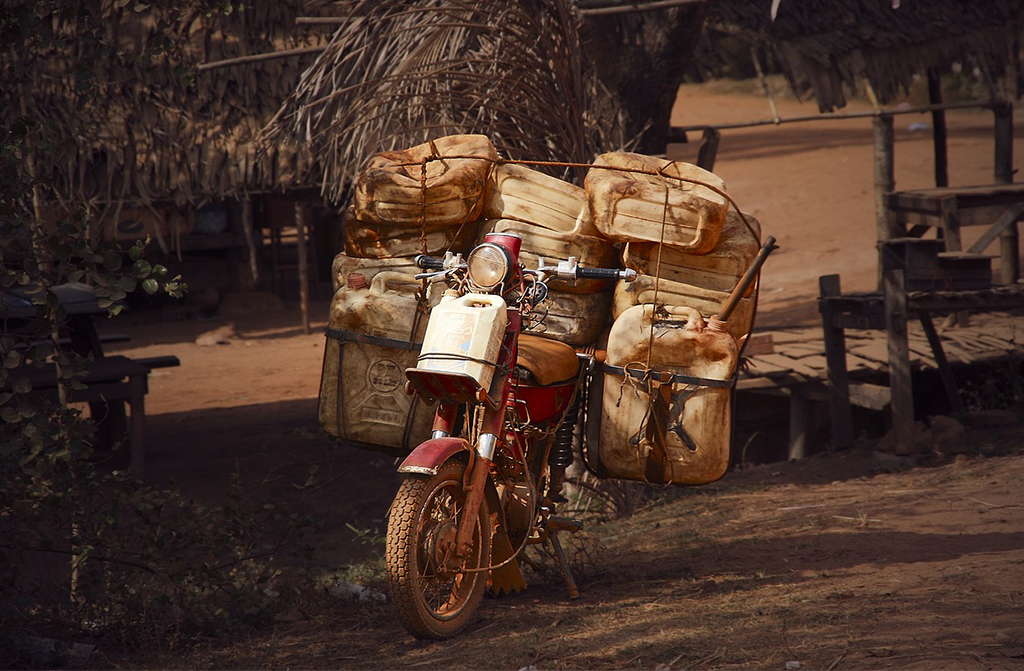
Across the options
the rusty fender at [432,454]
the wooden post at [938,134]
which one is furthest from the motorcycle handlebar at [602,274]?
the wooden post at [938,134]

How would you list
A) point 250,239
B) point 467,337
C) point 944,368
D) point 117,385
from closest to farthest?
1. point 467,337
2. point 117,385
3. point 944,368
4. point 250,239

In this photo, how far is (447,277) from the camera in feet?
11.0

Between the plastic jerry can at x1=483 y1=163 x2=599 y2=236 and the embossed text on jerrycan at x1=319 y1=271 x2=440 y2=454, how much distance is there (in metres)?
0.50

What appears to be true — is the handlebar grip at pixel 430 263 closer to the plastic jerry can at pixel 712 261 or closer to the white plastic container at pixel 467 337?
the white plastic container at pixel 467 337

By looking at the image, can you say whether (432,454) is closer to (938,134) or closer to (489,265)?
(489,265)

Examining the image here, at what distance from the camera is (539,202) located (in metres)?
4.01

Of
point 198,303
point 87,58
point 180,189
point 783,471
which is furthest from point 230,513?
point 198,303

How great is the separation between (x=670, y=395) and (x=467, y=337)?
3.24ft

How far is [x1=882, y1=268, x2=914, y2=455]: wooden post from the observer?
6492 mm

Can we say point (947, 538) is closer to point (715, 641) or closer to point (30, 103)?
point (715, 641)

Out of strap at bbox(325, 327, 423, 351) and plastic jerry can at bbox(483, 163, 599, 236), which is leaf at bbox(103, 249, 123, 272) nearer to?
strap at bbox(325, 327, 423, 351)

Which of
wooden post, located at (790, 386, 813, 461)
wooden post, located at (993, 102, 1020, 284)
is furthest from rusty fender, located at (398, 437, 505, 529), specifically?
wooden post, located at (993, 102, 1020, 284)

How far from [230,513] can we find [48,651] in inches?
35.8

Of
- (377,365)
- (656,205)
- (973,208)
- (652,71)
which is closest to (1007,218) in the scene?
(973,208)
